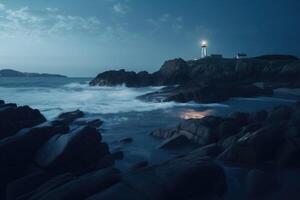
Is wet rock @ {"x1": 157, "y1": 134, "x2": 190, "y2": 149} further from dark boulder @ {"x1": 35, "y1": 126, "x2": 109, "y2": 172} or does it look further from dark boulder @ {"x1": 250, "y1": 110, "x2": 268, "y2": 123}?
dark boulder @ {"x1": 250, "y1": 110, "x2": 268, "y2": 123}

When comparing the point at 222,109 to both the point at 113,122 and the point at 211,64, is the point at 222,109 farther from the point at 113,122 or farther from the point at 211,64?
the point at 211,64

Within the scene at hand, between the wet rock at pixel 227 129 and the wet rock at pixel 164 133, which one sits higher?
the wet rock at pixel 227 129

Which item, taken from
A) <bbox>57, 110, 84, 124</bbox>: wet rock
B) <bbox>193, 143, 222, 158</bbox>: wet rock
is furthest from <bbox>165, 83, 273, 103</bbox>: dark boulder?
<bbox>193, 143, 222, 158</bbox>: wet rock

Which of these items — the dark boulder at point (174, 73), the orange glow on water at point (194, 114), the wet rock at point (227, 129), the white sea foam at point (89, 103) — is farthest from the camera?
the dark boulder at point (174, 73)

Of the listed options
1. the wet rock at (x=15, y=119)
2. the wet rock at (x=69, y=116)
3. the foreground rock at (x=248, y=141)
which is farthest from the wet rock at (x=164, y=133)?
the wet rock at (x=69, y=116)

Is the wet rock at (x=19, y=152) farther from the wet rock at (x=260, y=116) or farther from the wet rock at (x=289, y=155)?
the wet rock at (x=260, y=116)

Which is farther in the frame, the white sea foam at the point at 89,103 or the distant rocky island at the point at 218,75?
the distant rocky island at the point at 218,75

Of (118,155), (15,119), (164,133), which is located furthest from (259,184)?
(15,119)

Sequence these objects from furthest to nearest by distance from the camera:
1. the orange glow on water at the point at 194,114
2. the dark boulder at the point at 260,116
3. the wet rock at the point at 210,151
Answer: the orange glow on water at the point at 194,114 → the dark boulder at the point at 260,116 → the wet rock at the point at 210,151

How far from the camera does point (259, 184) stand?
779 centimetres

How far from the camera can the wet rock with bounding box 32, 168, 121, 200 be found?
639 centimetres

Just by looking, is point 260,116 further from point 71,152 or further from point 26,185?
point 26,185

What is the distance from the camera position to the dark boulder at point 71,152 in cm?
887

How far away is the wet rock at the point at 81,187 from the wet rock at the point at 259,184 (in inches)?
119
